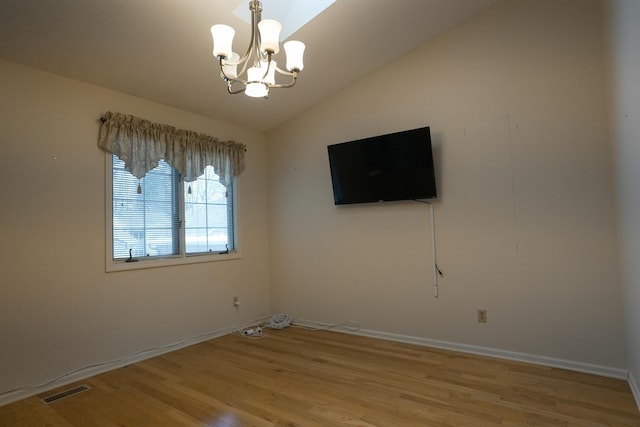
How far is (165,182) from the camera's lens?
370 centimetres

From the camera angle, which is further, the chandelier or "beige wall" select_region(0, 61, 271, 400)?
"beige wall" select_region(0, 61, 271, 400)

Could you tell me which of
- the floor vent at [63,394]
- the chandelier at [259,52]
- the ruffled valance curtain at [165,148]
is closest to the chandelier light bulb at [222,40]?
the chandelier at [259,52]

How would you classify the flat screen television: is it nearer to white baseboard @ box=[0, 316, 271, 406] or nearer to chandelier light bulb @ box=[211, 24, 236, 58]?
chandelier light bulb @ box=[211, 24, 236, 58]

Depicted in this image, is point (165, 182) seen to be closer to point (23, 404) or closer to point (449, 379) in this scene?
point (23, 404)

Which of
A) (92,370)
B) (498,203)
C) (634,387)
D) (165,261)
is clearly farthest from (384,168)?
(92,370)

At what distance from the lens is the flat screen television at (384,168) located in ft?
11.1

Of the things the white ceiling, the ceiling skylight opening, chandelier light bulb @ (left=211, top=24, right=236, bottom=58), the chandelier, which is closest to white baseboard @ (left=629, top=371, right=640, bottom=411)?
the chandelier

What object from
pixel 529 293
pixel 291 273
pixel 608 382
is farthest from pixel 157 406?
pixel 608 382

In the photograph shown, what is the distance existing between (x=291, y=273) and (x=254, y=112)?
6.58ft

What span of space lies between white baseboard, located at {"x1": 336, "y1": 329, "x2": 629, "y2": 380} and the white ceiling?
2777mm

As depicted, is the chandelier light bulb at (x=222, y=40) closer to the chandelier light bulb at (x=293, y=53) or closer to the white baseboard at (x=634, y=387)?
the chandelier light bulb at (x=293, y=53)

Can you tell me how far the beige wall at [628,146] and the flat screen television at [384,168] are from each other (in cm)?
135

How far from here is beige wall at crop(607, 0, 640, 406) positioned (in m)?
2.03

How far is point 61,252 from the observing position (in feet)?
9.48
